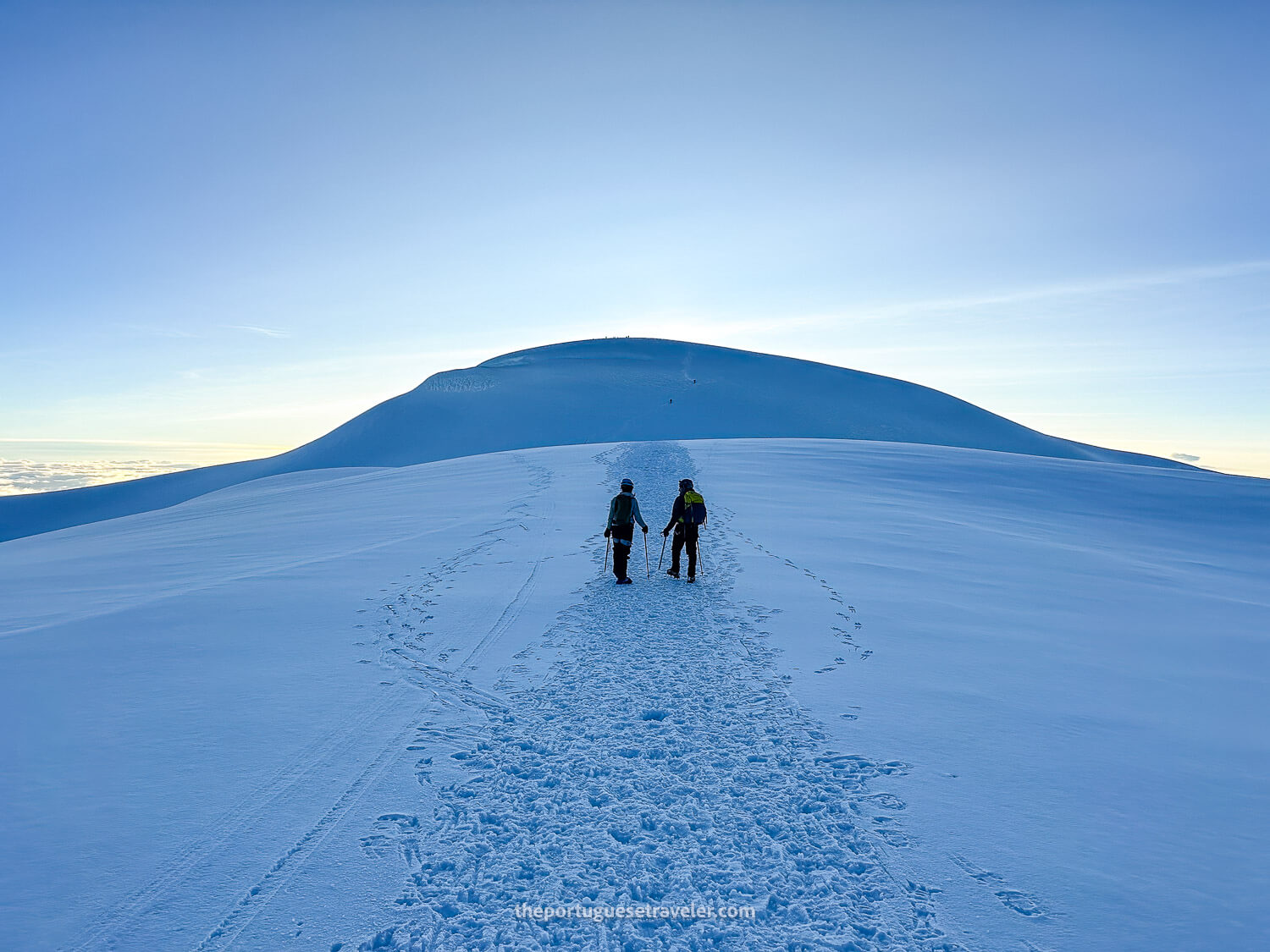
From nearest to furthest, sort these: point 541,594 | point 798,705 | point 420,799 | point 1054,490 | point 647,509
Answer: point 420,799 < point 798,705 < point 541,594 < point 647,509 < point 1054,490

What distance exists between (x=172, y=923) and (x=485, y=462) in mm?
28587

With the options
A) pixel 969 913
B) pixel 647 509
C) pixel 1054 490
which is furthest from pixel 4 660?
pixel 1054 490

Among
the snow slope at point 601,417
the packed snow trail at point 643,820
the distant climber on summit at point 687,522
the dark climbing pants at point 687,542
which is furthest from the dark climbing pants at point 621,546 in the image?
the snow slope at point 601,417

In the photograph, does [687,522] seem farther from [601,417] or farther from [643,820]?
[601,417]

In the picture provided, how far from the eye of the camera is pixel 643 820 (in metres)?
4.59

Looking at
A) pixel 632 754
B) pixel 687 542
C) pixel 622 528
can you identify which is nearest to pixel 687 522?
pixel 687 542

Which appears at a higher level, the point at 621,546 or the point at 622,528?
the point at 622,528

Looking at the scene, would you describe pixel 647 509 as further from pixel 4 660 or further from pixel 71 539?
pixel 71 539

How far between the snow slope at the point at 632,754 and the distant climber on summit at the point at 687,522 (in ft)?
1.42

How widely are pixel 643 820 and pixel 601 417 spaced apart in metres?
69.7

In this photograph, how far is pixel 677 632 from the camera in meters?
8.79

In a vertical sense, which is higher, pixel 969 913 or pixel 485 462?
pixel 485 462

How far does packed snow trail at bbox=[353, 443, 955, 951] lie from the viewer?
147 inches


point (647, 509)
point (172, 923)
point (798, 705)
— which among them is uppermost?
point (647, 509)
